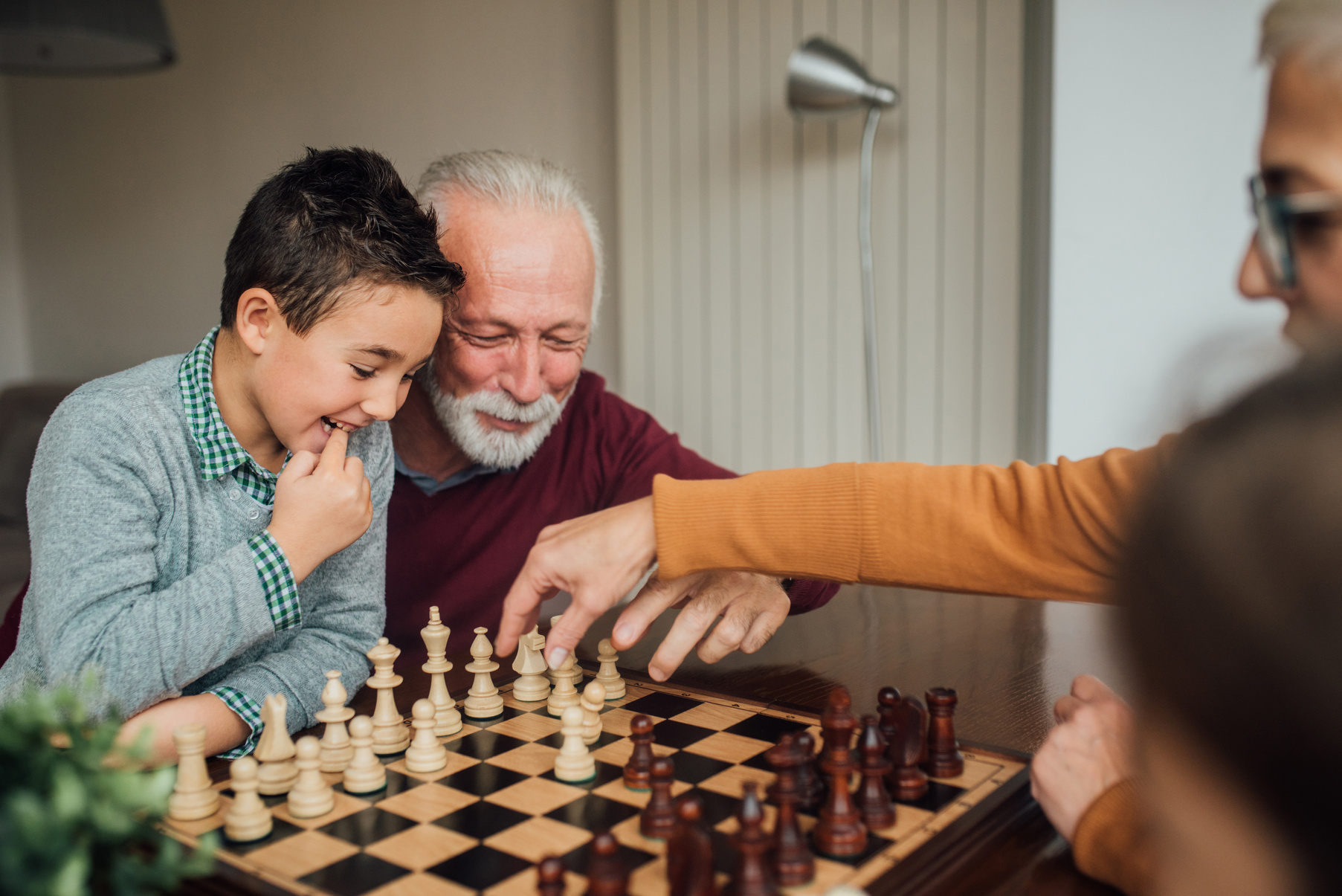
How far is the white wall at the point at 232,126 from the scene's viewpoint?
331 cm

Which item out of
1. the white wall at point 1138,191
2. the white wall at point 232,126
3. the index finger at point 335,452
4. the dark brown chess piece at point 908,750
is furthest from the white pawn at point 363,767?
A: the white wall at point 232,126

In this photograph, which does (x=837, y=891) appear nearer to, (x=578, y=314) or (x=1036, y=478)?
(x=1036, y=478)

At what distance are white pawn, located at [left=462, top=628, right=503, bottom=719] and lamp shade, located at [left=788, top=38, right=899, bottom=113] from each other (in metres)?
1.68

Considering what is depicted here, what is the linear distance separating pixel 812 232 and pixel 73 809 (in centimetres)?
256

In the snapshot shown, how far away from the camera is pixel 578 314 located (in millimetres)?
1652

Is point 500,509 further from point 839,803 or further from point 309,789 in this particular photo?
point 839,803

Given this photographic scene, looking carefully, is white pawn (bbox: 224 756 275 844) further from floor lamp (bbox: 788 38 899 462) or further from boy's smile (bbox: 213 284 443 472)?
floor lamp (bbox: 788 38 899 462)

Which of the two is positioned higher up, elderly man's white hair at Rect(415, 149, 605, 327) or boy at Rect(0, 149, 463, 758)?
elderly man's white hair at Rect(415, 149, 605, 327)

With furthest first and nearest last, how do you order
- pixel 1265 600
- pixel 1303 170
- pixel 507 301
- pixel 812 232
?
pixel 812 232 < pixel 507 301 < pixel 1303 170 < pixel 1265 600

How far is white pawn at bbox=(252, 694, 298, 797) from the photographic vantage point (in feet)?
2.90

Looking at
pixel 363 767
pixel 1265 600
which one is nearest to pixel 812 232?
pixel 363 767

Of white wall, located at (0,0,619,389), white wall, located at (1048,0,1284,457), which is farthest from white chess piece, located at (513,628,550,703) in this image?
white wall, located at (0,0,619,389)

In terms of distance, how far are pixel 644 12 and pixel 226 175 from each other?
230 cm

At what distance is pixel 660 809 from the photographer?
31.2 inches
